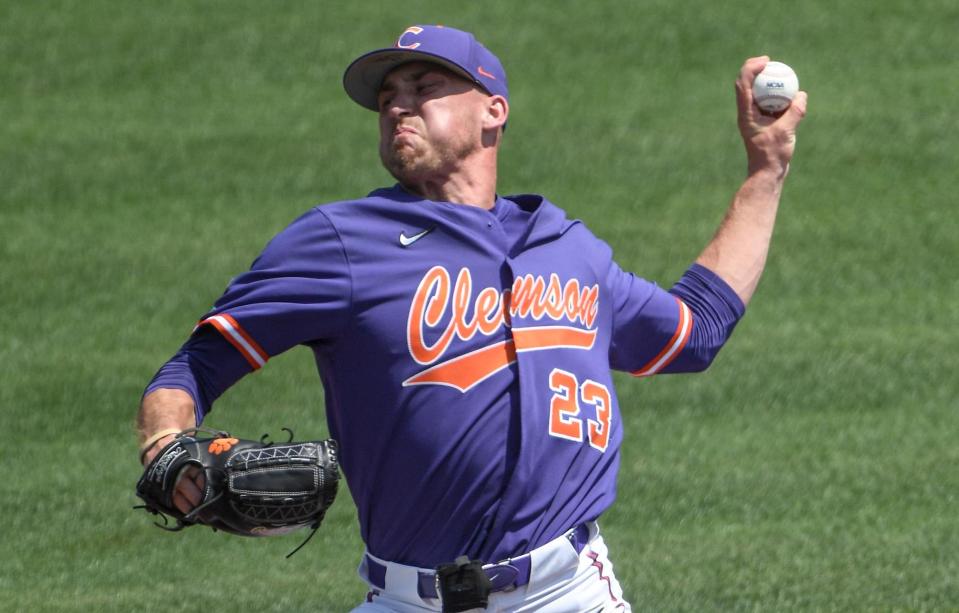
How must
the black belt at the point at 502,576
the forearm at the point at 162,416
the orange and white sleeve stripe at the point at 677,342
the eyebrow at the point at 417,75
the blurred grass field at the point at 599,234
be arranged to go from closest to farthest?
the forearm at the point at 162,416, the black belt at the point at 502,576, the eyebrow at the point at 417,75, the orange and white sleeve stripe at the point at 677,342, the blurred grass field at the point at 599,234

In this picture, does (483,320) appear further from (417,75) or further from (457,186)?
(417,75)

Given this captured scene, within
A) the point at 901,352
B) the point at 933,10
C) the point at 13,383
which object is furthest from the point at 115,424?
the point at 933,10

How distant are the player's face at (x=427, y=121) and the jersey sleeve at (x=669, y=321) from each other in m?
0.54

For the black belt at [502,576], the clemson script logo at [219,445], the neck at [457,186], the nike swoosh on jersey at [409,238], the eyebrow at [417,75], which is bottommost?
the black belt at [502,576]

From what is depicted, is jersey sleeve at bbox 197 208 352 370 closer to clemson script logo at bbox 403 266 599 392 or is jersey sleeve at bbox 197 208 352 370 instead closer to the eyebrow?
clemson script logo at bbox 403 266 599 392

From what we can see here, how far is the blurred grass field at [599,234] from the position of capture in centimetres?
755

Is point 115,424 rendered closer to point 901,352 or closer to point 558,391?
point 901,352

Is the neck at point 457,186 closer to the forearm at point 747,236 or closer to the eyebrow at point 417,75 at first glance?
the eyebrow at point 417,75

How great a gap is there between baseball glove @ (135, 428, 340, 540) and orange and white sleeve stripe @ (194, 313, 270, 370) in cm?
24

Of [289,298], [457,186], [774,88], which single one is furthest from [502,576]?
[774,88]

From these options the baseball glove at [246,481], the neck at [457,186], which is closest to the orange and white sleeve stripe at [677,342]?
the neck at [457,186]

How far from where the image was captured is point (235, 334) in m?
3.87

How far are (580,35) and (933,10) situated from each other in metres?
3.19

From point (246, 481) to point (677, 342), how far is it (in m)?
1.43
